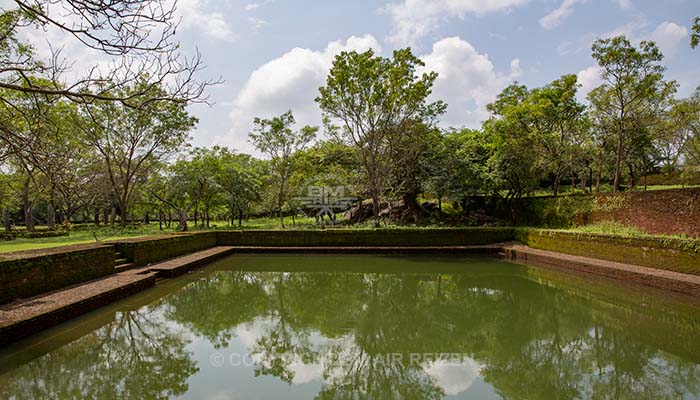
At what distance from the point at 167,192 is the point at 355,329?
1728 cm

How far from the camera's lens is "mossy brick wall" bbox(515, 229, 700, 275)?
7.62m

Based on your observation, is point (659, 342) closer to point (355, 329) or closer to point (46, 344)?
point (355, 329)

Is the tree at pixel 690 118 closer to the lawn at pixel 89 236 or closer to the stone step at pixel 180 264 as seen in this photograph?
the lawn at pixel 89 236

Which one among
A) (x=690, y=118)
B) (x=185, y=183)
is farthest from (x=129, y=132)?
(x=690, y=118)

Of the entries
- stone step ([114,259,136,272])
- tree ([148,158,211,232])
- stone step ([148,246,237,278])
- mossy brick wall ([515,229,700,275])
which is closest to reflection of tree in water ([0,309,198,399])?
stone step ([148,246,237,278])

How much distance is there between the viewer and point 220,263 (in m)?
11.6

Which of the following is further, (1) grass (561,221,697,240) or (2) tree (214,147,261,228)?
(2) tree (214,147,261,228)

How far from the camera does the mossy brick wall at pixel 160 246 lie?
30.0 ft

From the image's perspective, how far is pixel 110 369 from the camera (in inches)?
157

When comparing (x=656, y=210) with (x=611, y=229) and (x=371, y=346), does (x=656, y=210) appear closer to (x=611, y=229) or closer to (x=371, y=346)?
(x=611, y=229)

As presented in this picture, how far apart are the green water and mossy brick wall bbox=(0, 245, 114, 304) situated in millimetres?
1309

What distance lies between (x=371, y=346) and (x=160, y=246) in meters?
8.23

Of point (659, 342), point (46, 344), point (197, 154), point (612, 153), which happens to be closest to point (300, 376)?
point (46, 344)

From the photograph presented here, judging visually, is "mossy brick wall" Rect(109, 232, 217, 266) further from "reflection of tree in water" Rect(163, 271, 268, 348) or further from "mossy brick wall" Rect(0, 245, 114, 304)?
"reflection of tree in water" Rect(163, 271, 268, 348)
